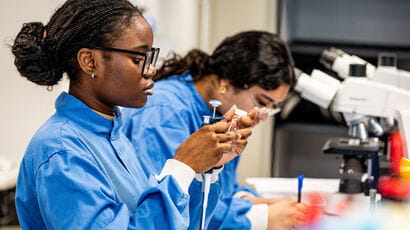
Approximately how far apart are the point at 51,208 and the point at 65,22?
1.23ft

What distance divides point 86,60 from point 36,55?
109mm

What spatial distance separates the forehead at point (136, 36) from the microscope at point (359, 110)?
0.91 meters

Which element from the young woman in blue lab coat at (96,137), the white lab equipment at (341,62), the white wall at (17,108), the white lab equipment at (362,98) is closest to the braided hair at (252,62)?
the white lab equipment at (362,98)

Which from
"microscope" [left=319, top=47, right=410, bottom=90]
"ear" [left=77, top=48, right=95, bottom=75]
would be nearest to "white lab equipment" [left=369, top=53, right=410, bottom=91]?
"microscope" [left=319, top=47, right=410, bottom=90]

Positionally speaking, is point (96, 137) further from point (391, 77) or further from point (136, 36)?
point (391, 77)

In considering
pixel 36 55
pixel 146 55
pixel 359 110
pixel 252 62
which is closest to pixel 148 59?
pixel 146 55

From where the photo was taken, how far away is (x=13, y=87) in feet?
10.6

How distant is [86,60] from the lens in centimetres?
117

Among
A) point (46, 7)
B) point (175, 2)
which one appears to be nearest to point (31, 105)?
point (46, 7)

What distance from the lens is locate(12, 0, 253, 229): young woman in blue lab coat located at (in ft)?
3.45

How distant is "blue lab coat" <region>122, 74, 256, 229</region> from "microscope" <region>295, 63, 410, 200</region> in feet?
1.17

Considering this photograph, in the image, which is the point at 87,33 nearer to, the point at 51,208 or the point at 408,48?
the point at 51,208

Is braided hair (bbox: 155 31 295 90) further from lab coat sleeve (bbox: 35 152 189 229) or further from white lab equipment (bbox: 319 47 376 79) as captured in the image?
lab coat sleeve (bbox: 35 152 189 229)

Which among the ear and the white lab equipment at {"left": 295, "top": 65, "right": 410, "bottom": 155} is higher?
the ear
